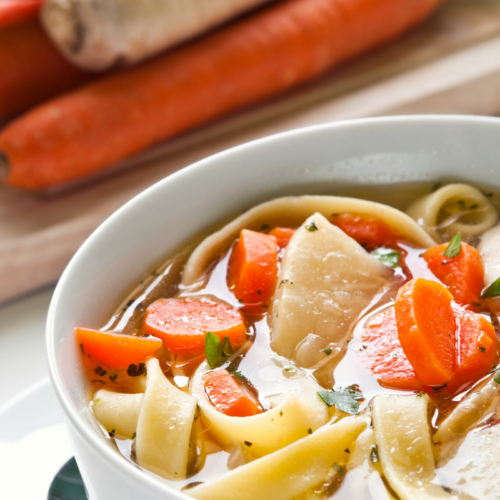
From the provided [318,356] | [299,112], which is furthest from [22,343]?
Result: [299,112]

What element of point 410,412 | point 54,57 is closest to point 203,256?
point 410,412

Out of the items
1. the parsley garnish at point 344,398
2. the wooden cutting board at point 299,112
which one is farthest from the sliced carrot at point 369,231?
the wooden cutting board at point 299,112

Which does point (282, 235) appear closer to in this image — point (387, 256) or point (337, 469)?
point (387, 256)

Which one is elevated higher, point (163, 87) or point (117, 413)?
point (163, 87)

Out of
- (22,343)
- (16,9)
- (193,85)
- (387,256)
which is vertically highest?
(16,9)

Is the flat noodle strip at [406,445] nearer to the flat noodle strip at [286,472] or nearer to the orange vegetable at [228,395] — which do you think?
the flat noodle strip at [286,472]

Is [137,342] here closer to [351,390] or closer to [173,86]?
[351,390]

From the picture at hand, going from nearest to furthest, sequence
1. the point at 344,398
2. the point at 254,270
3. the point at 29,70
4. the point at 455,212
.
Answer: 1. the point at 344,398
2. the point at 254,270
3. the point at 455,212
4. the point at 29,70
